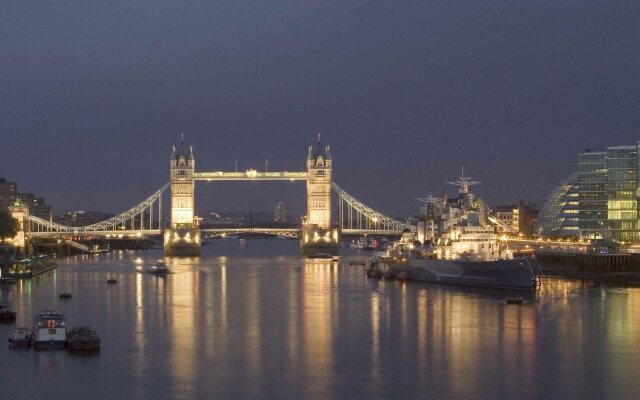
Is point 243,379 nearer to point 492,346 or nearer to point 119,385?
point 119,385

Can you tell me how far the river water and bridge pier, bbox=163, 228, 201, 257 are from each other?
142 ft

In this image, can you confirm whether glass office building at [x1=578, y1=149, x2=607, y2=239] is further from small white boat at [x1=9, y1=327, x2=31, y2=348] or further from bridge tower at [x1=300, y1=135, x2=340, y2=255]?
small white boat at [x1=9, y1=327, x2=31, y2=348]

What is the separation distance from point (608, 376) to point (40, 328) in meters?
15.0

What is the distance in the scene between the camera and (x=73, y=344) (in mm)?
28219

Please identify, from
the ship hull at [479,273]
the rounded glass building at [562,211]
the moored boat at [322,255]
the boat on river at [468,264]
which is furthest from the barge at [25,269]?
the rounded glass building at [562,211]

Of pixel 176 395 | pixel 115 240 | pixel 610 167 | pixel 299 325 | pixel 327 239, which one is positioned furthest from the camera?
pixel 115 240

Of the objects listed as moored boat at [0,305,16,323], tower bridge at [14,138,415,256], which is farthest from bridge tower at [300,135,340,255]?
moored boat at [0,305,16,323]

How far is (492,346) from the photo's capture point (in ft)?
96.4

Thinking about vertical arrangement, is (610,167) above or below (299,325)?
above

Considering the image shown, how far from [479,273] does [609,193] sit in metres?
18.8

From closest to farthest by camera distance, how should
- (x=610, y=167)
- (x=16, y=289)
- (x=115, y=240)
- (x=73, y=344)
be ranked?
(x=73, y=344) < (x=16, y=289) < (x=610, y=167) < (x=115, y=240)

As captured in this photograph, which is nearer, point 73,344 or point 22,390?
point 22,390

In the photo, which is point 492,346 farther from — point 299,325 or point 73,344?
point 73,344

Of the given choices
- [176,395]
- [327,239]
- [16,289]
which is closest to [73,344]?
[176,395]
